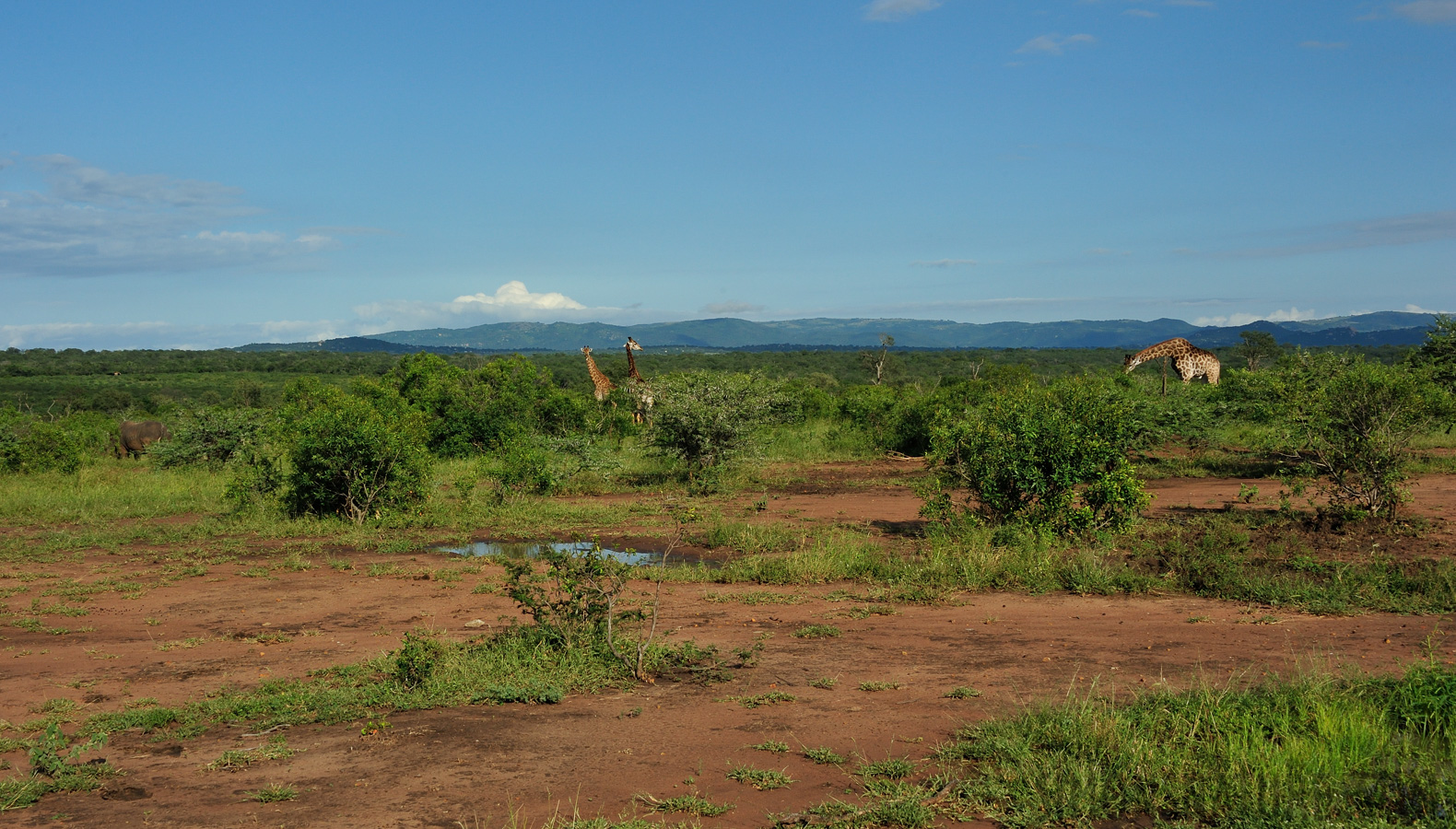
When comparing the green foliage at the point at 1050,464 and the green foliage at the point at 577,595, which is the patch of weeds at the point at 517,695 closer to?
the green foliage at the point at 577,595

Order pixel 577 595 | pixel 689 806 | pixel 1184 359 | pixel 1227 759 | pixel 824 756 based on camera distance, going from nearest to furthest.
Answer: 1. pixel 689 806
2. pixel 1227 759
3. pixel 824 756
4. pixel 577 595
5. pixel 1184 359

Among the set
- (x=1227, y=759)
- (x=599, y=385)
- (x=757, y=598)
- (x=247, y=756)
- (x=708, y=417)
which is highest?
(x=599, y=385)

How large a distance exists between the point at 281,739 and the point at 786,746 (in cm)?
318

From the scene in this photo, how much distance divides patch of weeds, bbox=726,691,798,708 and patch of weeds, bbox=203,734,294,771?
9.44 ft

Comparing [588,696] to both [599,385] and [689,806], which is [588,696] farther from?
[599,385]

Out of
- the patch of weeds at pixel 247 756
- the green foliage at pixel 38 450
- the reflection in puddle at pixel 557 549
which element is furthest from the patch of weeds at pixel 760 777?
the green foliage at pixel 38 450

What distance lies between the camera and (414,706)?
6.56 meters

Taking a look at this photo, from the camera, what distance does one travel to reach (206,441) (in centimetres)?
2188

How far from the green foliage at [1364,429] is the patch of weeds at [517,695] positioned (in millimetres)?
10252

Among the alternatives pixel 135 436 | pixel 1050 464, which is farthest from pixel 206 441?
pixel 1050 464

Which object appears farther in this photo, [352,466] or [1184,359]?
[1184,359]

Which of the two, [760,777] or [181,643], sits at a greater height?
[760,777]

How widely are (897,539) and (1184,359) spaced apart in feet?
66.4

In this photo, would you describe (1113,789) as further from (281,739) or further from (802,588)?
(802,588)
